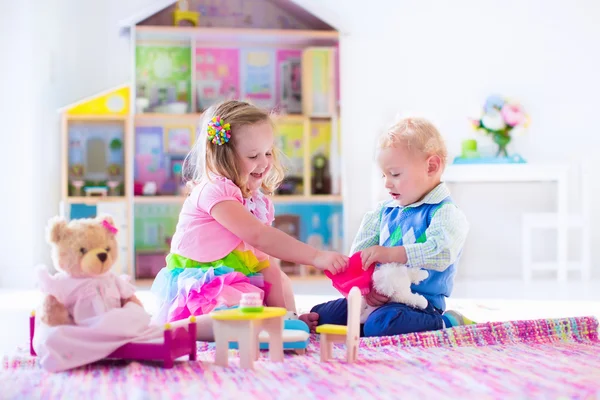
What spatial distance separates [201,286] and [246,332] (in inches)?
14.3

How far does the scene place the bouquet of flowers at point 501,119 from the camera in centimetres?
394

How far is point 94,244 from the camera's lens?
4.36ft

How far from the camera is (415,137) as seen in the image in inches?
69.1

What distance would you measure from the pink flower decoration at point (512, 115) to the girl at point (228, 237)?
7.63 feet

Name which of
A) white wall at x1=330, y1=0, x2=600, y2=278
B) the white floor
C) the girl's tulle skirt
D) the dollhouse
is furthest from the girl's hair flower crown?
white wall at x1=330, y1=0, x2=600, y2=278

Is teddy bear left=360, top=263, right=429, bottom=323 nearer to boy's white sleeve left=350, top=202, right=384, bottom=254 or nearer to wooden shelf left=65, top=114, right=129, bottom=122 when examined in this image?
boy's white sleeve left=350, top=202, right=384, bottom=254

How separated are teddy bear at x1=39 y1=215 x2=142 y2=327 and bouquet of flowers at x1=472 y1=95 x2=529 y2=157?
9.57 ft

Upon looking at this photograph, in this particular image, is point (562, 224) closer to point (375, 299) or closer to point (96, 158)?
point (96, 158)

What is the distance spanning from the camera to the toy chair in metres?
1.36

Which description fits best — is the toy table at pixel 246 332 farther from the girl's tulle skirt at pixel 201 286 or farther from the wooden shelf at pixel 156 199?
the wooden shelf at pixel 156 199

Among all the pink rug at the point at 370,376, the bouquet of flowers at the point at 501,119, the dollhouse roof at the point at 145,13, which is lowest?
the pink rug at the point at 370,376

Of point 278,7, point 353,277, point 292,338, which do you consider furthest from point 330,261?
point 278,7

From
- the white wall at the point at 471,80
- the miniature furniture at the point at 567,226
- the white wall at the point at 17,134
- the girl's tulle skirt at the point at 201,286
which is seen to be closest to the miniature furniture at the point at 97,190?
the white wall at the point at 17,134

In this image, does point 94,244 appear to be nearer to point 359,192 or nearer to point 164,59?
point 164,59
